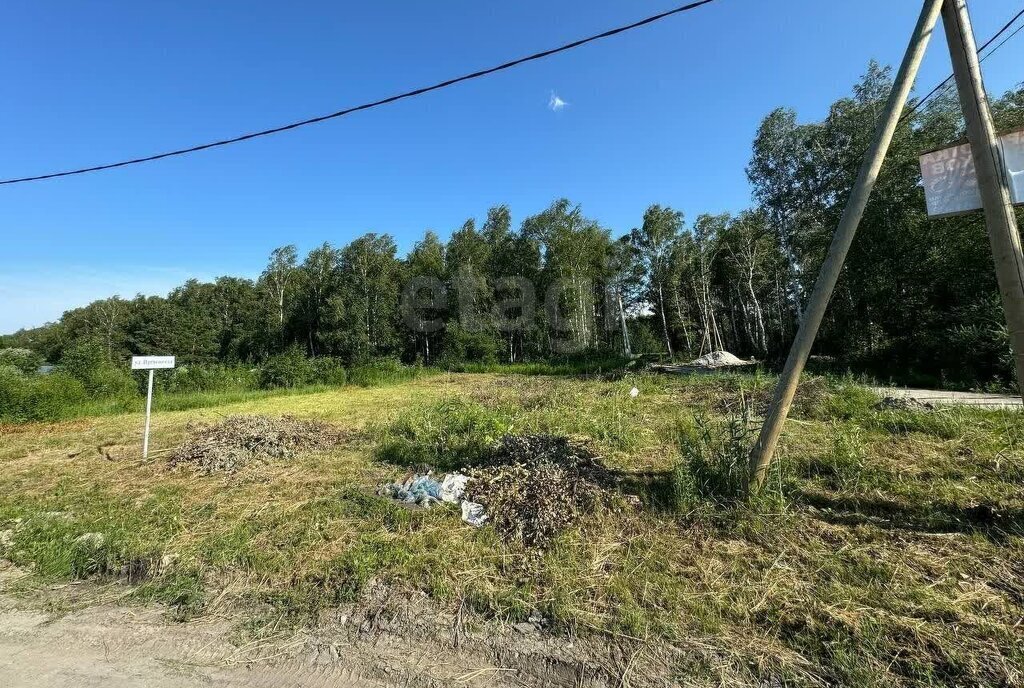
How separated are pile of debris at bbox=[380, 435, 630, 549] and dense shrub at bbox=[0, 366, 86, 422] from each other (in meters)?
13.2

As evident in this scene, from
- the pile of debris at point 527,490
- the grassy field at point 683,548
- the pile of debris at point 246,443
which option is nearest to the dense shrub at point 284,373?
the pile of debris at point 246,443

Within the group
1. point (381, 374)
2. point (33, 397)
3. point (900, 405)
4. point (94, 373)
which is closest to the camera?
point (900, 405)

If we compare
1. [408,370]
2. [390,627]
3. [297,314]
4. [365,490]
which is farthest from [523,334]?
[390,627]

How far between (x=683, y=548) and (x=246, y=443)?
20.3 ft

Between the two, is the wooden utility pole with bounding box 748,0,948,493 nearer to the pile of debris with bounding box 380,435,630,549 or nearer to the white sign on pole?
the white sign on pole

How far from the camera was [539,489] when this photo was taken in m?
3.70

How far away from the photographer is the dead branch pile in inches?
132

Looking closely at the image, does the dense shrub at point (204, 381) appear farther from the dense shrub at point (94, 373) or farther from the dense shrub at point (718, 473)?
the dense shrub at point (718, 473)

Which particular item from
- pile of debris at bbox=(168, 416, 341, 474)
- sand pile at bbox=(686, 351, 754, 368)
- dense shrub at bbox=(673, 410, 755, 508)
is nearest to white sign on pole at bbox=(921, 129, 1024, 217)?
dense shrub at bbox=(673, 410, 755, 508)

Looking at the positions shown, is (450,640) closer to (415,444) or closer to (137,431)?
(415,444)

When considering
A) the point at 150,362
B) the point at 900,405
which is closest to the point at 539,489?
the point at 150,362

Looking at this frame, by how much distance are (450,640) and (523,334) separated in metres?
26.6

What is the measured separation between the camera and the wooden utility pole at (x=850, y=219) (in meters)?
3.07

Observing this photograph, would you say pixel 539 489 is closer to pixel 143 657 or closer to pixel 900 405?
pixel 143 657
